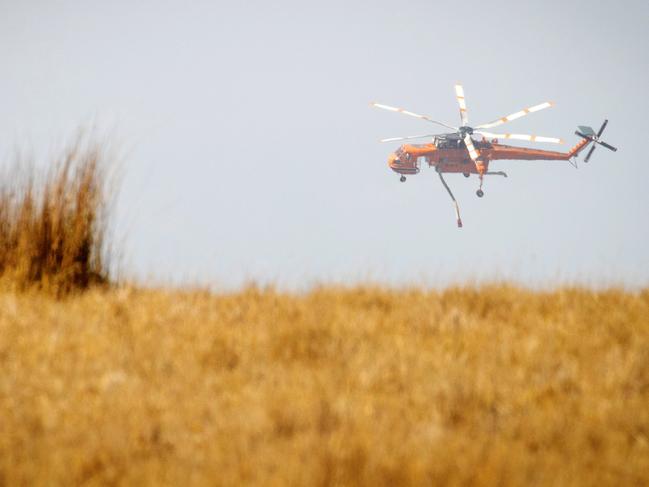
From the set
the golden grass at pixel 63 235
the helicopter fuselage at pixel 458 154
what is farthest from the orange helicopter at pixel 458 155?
the golden grass at pixel 63 235

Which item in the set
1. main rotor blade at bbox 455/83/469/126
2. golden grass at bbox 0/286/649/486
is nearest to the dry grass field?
golden grass at bbox 0/286/649/486

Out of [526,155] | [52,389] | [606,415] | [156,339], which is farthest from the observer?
[526,155]

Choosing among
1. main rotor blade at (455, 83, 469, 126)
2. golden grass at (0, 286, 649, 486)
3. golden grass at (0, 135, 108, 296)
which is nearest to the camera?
golden grass at (0, 286, 649, 486)

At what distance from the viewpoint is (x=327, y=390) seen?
388cm

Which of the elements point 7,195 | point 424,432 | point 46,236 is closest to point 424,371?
point 424,432

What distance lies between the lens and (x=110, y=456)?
3.27 meters

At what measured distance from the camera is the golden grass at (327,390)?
310 centimetres

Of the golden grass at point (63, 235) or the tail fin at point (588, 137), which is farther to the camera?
the tail fin at point (588, 137)

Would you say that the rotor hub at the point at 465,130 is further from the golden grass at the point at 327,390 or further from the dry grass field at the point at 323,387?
the golden grass at the point at 327,390

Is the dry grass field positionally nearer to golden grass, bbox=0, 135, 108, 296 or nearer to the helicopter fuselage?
golden grass, bbox=0, 135, 108, 296

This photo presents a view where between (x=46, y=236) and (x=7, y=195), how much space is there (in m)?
0.76

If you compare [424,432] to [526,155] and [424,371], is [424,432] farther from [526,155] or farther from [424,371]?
[526,155]

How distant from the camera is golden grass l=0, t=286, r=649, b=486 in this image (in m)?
3.10

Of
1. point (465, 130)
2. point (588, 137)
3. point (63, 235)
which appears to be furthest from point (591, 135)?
point (63, 235)
